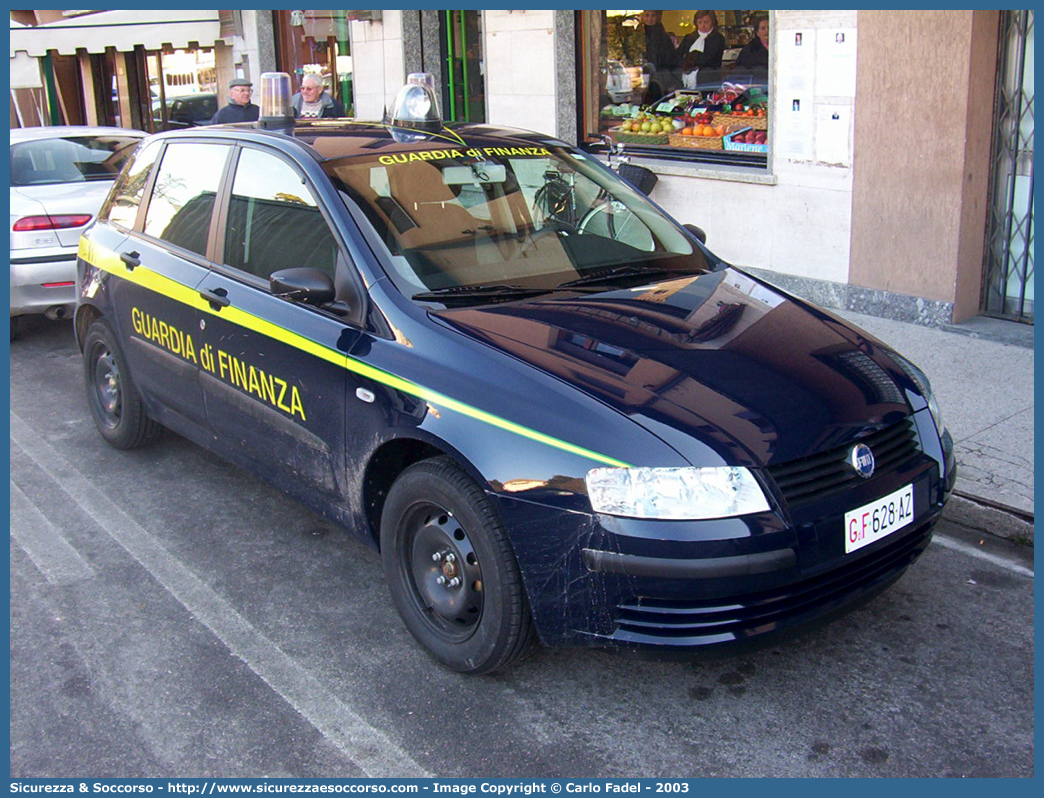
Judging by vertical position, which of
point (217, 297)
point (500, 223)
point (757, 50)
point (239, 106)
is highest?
point (757, 50)

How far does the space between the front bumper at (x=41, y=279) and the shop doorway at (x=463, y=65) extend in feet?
19.5

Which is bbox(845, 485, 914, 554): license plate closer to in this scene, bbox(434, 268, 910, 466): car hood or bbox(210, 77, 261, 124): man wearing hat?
bbox(434, 268, 910, 466): car hood

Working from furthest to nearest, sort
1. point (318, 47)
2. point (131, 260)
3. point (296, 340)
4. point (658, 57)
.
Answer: point (318, 47) < point (658, 57) < point (131, 260) < point (296, 340)

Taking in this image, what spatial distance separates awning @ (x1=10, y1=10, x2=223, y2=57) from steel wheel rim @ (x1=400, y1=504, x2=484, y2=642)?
13.9 m

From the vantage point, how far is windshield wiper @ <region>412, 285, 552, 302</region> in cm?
384

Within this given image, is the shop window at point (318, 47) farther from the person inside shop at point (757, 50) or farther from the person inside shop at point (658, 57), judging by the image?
the person inside shop at point (757, 50)

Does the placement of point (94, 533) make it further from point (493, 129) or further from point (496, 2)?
point (496, 2)

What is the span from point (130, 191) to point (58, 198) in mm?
2951

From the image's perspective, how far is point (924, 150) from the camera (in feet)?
24.1

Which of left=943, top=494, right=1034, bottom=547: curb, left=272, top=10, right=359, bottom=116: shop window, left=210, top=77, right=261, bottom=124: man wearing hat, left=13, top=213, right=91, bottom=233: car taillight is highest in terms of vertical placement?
left=272, top=10, right=359, bottom=116: shop window

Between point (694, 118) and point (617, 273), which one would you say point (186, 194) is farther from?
point (694, 118)

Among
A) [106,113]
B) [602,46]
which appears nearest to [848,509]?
[602,46]

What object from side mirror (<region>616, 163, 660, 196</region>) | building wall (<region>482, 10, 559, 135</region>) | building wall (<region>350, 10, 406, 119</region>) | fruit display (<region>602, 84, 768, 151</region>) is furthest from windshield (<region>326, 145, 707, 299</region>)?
building wall (<region>350, 10, 406, 119</region>)

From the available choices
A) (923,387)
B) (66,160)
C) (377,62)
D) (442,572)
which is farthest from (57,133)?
(923,387)
